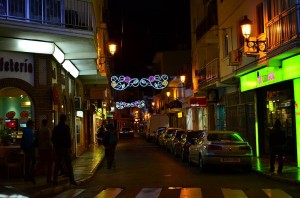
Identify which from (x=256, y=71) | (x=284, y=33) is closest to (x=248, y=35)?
(x=284, y=33)

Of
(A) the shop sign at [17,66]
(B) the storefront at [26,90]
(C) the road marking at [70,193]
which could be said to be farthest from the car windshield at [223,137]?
(A) the shop sign at [17,66]

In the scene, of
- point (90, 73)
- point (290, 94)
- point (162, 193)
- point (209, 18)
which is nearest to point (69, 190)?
point (162, 193)

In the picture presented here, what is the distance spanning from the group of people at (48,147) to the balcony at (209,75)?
49.0 ft

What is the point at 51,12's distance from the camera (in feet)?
53.6

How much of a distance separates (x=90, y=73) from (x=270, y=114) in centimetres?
1068

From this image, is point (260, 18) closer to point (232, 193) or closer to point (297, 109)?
point (297, 109)

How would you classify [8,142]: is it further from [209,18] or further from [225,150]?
[209,18]

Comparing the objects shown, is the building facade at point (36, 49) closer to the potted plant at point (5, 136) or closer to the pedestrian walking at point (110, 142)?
the potted plant at point (5, 136)

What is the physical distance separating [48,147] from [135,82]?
16.8m

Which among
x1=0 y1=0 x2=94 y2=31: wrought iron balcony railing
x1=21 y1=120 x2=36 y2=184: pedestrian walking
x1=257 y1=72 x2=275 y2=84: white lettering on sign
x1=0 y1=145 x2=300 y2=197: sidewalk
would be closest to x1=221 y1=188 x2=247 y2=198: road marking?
x1=0 y1=145 x2=300 y2=197: sidewalk

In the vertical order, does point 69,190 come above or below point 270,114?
below

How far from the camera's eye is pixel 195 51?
37656mm

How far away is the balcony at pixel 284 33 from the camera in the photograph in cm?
1516

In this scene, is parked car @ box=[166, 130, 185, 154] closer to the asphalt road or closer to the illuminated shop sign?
the asphalt road
